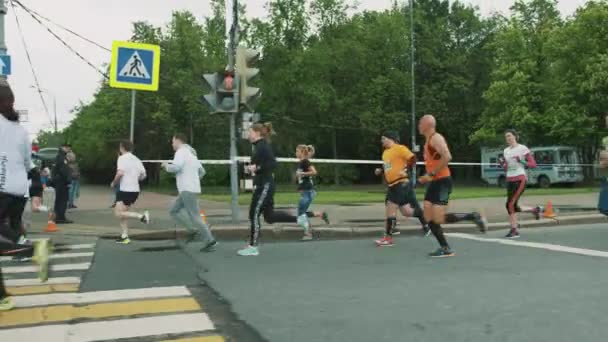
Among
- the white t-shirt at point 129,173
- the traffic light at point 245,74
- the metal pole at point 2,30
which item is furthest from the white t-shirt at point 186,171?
the metal pole at point 2,30

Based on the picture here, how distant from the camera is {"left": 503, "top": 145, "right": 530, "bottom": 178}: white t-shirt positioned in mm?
9992

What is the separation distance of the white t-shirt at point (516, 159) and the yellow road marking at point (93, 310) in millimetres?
6497

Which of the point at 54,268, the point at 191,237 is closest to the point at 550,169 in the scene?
the point at 191,237

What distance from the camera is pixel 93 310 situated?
500 cm

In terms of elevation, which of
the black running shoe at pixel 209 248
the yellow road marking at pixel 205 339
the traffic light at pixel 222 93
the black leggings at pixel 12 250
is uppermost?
the traffic light at pixel 222 93

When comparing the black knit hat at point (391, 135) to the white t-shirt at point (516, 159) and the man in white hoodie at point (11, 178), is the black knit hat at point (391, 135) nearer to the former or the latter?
the white t-shirt at point (516, 159)

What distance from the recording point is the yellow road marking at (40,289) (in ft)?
19.0

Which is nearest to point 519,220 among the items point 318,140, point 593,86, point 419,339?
point 419,339

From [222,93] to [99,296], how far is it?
6170 millimetres

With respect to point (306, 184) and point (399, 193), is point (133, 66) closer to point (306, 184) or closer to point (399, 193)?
point (306, 184)

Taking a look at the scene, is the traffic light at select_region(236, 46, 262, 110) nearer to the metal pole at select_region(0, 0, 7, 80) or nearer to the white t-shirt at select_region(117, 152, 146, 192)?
the white t-shirt at select_region(117, 152, 146, 192)

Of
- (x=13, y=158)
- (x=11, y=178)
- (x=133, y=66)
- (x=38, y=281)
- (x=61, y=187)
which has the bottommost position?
(x=38, y=281)

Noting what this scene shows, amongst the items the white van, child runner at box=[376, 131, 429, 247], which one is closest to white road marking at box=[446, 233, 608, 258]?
child runner at box=[376, 131, 429, 247]

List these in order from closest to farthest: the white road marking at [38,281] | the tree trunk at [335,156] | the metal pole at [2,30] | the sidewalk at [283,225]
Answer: the white road marking at [38,281]
the sidewalk at [283,225]
the metal pole at [2,30]
the tree trunk at [335,156]
